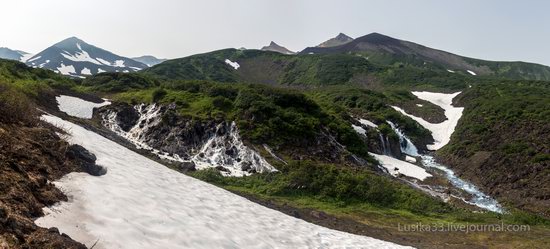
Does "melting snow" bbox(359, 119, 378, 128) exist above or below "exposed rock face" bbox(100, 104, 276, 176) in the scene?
above

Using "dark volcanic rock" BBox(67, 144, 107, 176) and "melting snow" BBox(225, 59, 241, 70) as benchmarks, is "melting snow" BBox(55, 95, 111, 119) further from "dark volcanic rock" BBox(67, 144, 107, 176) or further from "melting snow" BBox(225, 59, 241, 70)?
"melting snow" BBox(225, 59, 241, 70)

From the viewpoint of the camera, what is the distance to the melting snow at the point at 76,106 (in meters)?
39.4

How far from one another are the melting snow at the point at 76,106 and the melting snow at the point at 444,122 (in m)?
50.5

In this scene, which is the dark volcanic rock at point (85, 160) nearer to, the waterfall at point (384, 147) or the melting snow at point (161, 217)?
the melting snow at point (161, 217)

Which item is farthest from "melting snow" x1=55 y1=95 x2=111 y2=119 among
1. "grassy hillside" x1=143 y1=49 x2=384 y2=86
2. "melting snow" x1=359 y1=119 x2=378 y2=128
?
"grassy hillside" x1=143 y1=49 x2=384 y2=86

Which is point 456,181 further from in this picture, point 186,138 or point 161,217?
point 161,217

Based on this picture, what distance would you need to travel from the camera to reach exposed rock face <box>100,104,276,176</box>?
32750 millimetres

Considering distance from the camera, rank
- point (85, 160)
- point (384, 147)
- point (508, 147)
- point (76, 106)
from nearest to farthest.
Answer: point (85, 160) < point (76, 106) < point (508, 147) < point (384, 147)

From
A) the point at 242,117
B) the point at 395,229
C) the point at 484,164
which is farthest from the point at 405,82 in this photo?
the point at 395,229

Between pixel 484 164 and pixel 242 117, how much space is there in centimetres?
3023

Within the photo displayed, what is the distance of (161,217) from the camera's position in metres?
9.00

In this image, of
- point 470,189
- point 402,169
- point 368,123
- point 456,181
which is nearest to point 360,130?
point 368,123

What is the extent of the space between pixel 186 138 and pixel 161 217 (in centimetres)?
2771

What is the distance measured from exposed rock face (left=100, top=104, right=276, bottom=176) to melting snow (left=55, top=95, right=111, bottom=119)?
1568 mm
